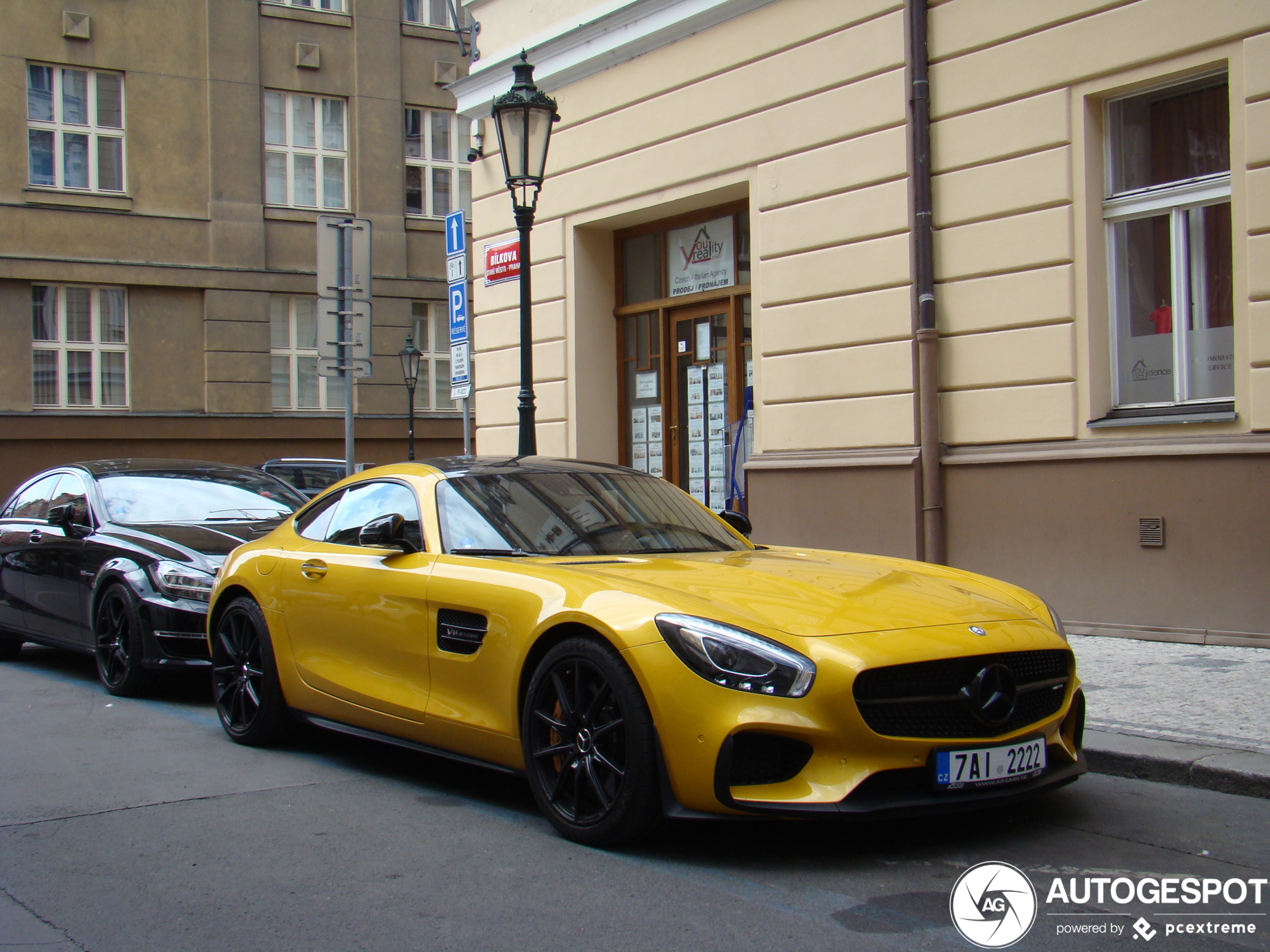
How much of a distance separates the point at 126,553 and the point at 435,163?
2432 centimetres

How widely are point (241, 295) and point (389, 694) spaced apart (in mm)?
24886

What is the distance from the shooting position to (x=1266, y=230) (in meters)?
7.93

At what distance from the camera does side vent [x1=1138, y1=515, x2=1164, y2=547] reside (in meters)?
8.30

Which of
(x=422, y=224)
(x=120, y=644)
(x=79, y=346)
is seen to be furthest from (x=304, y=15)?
(x=120, y=644)

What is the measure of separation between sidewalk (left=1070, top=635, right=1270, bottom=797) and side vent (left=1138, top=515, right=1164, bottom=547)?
2.20 ft

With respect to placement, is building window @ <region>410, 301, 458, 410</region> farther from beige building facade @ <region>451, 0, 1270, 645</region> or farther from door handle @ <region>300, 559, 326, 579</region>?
door handle @ <region>300, 559, 326, 579</region>

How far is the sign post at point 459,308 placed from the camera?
1104cm

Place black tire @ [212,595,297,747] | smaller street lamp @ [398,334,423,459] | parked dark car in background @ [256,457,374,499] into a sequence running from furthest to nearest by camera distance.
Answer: smaller street lamp @ [398,334,423,459]
parked dark car in background @ [256,457,374,499]
black tire @ [212,595,297,747]

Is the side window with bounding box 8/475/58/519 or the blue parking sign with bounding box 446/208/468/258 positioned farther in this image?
the blue parking sign with bounding box 446/208/468/258

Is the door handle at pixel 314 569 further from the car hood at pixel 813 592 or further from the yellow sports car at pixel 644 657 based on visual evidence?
the car hood at pixel 813 592

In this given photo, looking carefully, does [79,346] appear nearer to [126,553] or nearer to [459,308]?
[459,308]

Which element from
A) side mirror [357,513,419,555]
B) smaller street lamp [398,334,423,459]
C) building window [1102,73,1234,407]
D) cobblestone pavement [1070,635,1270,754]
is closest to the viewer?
side mirror [357,513,419,555]

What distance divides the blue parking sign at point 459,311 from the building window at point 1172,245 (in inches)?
211

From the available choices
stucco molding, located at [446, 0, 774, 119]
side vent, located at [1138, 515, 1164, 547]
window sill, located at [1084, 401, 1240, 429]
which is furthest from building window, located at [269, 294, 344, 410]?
side vent, located at [1138, 515, 1164, 547]
